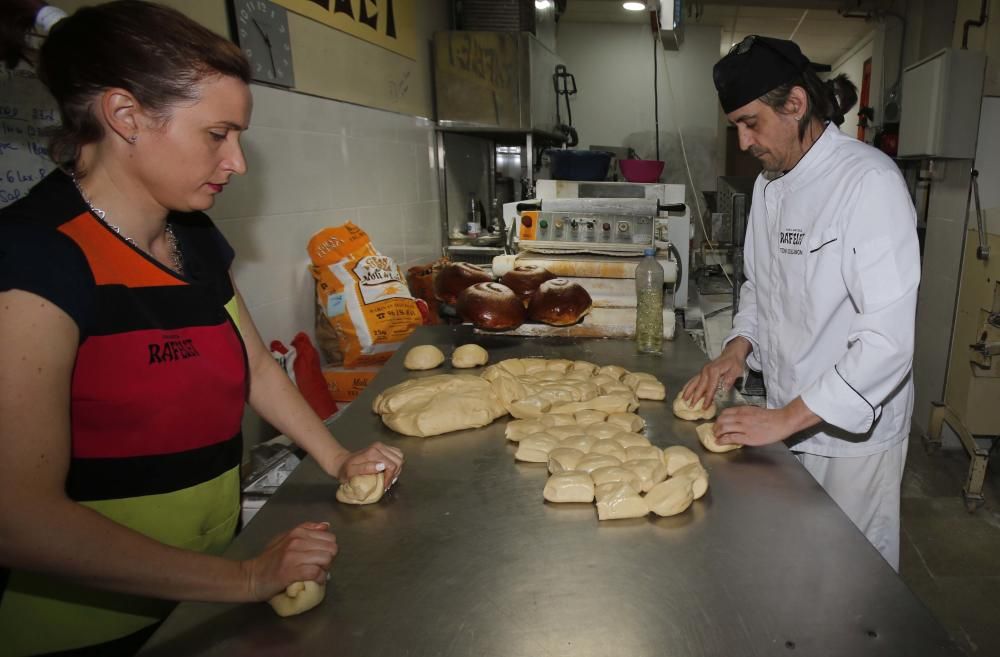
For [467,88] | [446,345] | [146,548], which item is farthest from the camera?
[467,88]

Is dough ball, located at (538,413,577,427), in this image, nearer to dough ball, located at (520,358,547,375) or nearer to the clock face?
dough ball, located at (520,358,547,375)

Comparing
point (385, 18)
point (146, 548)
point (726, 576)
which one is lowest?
point (726, 576)

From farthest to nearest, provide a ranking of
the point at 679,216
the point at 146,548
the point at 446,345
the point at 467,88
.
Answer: the point at 467,88
the point at 679,216
the point at 446,345
the point at 146,548

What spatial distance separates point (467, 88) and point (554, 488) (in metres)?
3.36

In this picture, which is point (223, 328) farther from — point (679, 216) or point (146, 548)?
point (679, 216)

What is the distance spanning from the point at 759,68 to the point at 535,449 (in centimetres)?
103

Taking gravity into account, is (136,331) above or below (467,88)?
below

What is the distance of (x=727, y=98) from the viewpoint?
1.55 m

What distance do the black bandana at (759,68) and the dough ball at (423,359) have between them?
1.03m

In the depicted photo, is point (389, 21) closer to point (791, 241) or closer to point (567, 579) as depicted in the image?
point (791, 241)

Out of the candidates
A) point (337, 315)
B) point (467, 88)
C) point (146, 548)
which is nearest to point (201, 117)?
point (146, 548)

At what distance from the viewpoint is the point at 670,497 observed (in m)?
1.10

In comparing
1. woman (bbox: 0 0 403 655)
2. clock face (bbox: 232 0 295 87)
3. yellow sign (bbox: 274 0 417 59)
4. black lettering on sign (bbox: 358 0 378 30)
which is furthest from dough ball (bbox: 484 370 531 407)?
black lettering on sign (bbox: 358 0 378 30)

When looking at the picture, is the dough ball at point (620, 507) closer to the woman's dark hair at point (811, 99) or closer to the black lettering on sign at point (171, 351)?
the black lettering on sign at point (171, 351)
